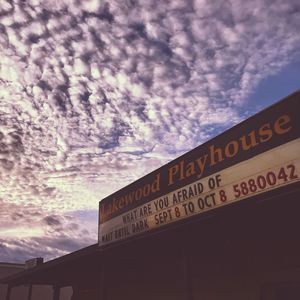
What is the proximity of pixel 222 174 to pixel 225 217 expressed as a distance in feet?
4.67

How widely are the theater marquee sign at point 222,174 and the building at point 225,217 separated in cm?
2

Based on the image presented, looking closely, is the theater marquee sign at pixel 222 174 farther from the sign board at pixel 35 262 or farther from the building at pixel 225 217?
the sign board at pixel 35 262

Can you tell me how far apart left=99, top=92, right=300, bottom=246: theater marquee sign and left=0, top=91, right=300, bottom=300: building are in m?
0.02

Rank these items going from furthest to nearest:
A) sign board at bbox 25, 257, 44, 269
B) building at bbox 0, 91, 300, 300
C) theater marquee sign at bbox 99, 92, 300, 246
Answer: sign board at bbox 25, 257, 44, 269
theater marquee sign at bbox 99, 92, 300, 246
building at bbox 0, 91, 300, 300

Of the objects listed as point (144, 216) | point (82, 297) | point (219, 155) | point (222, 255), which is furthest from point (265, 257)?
point (82, 297)

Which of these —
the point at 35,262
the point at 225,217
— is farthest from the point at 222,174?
the point at 35,262

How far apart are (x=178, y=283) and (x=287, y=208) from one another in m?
4.99

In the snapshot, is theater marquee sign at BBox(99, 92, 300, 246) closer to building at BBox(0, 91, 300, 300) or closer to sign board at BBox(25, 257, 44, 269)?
building at BBox(0, 91, 300, 300)

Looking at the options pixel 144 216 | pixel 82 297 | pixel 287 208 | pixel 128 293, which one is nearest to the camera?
pixel 287 208

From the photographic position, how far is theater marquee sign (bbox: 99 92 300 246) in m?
5.80

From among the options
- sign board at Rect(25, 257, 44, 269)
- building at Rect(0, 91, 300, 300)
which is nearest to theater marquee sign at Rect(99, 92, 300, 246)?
building at Rect(0, 91, 300, 300)

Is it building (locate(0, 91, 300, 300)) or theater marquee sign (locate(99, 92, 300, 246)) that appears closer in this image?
building (locate(0, 91, 300, 300))

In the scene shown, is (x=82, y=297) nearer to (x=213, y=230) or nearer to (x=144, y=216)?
(x=144, y=216)

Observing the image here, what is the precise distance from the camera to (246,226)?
6098 millimetres
